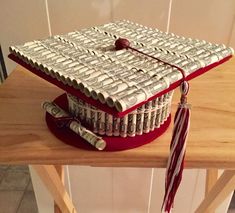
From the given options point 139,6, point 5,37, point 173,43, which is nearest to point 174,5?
point 139,6

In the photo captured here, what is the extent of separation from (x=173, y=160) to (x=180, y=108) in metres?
0.06

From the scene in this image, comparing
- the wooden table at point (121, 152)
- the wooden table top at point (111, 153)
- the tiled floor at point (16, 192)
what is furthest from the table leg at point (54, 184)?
the tiled floor at point (16, 192)

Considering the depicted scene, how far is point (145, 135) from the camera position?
37 centimetres

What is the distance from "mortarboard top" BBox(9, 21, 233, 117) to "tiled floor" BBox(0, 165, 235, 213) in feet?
2.41

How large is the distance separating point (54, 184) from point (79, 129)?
7.3 inches

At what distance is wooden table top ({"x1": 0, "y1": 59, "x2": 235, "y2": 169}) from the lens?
0.35 meters

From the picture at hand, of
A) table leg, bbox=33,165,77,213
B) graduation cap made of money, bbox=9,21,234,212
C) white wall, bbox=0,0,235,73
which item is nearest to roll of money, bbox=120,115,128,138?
graduation cap made of money, bbox=9,21,234,212

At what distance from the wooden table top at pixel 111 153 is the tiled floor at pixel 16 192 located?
2.11 ft

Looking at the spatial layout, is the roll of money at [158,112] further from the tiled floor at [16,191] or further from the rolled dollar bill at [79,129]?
the tiled floor at [16,191]

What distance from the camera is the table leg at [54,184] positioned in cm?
48

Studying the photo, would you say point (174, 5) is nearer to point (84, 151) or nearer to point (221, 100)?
point (221, 100)

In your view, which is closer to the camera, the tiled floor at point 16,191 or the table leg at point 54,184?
the table leg at point 54,184

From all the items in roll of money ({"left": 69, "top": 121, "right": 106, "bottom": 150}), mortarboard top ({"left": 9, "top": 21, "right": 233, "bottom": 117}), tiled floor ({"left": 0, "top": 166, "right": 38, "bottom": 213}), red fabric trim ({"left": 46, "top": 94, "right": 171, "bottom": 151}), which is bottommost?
tiled floor ({"left": 0, "top": 166, "right": 38, "bottom": 213})

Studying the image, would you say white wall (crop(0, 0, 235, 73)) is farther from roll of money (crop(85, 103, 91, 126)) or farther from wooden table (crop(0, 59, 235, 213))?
roll of money (crop(85, 103, 91, 126))
